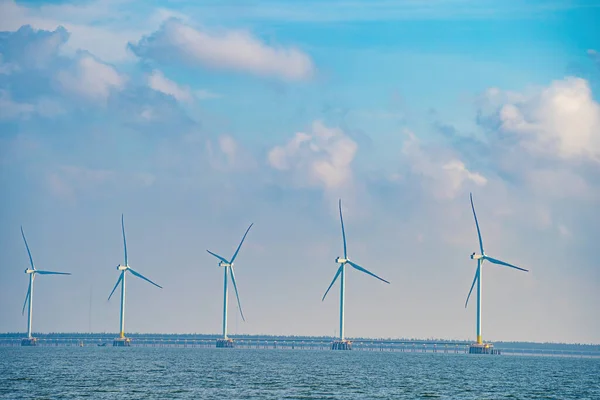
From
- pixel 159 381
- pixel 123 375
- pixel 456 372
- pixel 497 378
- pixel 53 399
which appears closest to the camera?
pixel 53 399

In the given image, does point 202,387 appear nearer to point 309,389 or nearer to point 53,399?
point 309,389

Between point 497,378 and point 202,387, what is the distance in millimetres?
52439

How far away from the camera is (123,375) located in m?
128

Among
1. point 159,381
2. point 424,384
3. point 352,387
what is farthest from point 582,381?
point 159,381

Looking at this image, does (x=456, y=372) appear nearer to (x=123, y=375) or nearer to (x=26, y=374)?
(x=123, y=375)

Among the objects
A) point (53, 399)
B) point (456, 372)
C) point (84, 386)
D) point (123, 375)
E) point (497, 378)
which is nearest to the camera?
point (53, 399)

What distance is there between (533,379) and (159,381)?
188 ft

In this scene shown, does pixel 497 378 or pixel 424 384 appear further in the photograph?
pixel 497 378

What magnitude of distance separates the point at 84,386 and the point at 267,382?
21932mm

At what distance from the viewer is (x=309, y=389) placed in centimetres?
10881

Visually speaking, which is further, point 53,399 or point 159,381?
point 159,381

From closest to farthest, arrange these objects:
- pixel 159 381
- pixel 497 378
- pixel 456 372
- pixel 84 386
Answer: pixel 84 386, pixel 159 381, pixel 497 378, pixel 456 372

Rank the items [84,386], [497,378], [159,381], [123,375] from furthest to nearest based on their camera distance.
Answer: [497,378] < [123,375] < [159,381] < [84,386]

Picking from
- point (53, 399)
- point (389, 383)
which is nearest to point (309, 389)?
point (389, 383)
